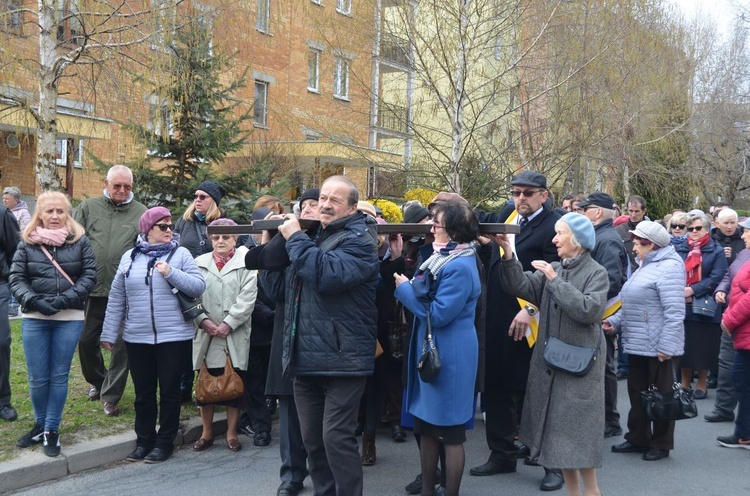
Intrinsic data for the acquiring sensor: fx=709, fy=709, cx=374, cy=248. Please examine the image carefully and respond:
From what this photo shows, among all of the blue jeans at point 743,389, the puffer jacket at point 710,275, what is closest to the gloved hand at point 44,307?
the blue jeans at point 743,389

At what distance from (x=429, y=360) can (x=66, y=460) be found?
3.01m

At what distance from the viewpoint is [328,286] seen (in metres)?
4.26

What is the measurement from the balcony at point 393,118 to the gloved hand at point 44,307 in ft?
24.6

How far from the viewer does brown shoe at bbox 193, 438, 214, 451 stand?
6.16 m

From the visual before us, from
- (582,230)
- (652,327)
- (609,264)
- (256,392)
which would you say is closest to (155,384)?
(256,392)

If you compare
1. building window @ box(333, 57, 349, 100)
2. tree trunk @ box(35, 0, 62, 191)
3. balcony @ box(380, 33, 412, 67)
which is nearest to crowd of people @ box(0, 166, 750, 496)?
tree trunk @ box(35, 0, 62, 191)

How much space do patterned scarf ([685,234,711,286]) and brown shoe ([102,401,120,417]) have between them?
6.57 meters

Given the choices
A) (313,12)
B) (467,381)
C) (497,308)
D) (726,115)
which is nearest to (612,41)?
(313,12)

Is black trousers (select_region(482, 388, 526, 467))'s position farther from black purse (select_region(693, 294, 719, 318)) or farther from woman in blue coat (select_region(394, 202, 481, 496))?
black purse (select_region(693, 294, 719, 318))

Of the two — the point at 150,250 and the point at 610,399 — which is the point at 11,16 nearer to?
the point at 150,250

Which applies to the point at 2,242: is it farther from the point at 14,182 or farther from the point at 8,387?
the point at 14,182

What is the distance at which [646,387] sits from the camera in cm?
622

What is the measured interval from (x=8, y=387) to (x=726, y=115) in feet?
96.1

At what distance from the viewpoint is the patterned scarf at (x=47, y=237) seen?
5457 mm
